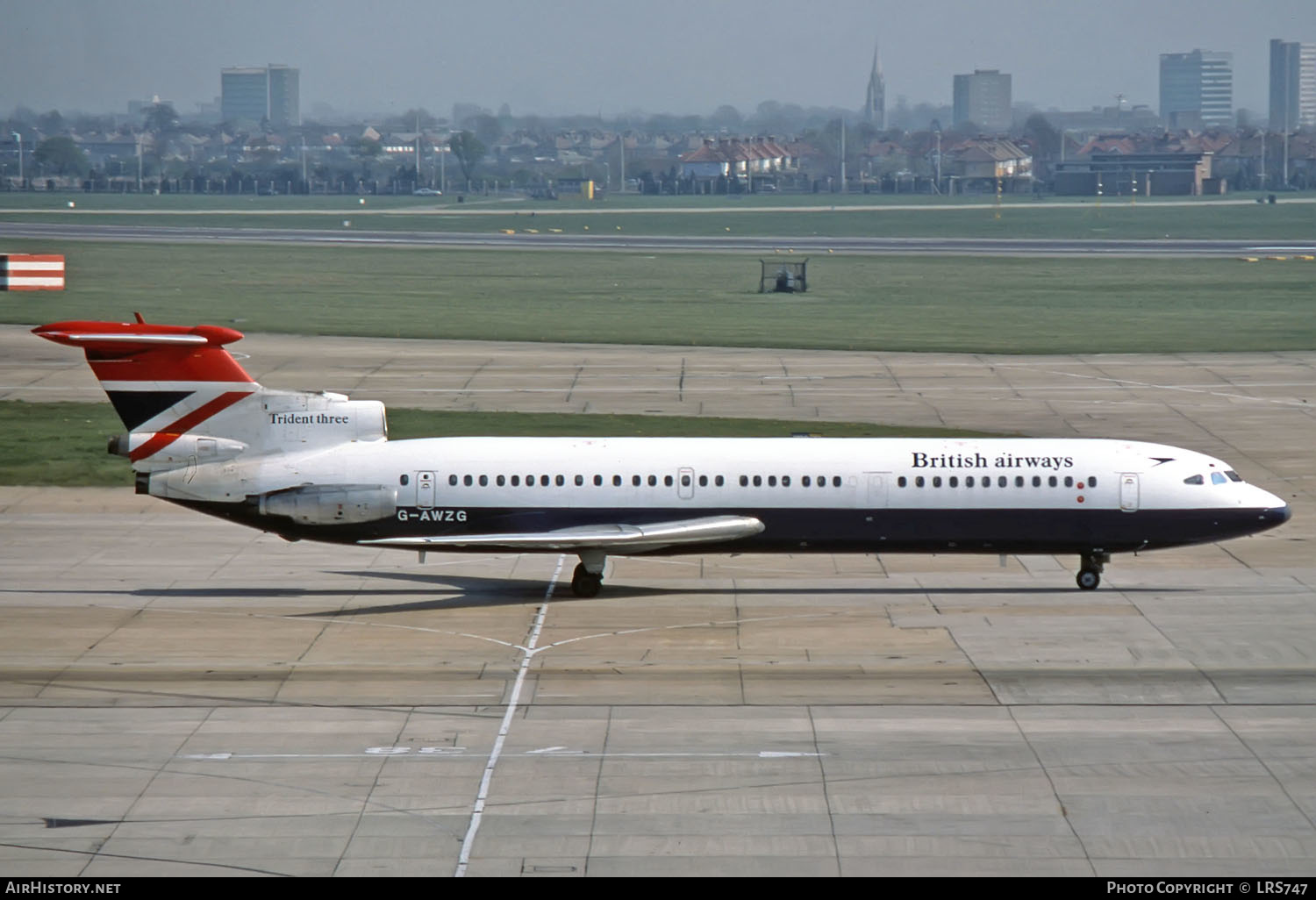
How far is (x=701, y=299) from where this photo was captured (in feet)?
371

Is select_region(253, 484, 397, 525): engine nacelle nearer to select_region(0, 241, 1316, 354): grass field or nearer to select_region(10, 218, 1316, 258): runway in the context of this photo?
select_region(0, 241, 1316, 354): grass field

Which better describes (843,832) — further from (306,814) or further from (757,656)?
(757,656)

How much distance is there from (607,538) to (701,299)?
76.9 metres

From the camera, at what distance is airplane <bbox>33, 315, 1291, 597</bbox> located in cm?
3706

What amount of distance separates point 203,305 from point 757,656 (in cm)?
8094

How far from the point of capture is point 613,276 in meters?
131

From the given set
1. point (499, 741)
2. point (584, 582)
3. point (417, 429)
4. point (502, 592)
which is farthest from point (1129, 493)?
point (417, 429)

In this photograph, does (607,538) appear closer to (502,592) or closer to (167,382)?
(502,592)

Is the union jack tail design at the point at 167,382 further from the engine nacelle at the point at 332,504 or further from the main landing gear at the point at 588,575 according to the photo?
the main landing gear at the point at 588,575

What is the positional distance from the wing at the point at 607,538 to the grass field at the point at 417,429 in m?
20.1

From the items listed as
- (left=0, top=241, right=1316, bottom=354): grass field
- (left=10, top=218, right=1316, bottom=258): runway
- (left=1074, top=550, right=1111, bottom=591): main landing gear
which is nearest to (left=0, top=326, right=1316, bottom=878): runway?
(left=1074, top=550, right=1111, bottom=591): main landing gear

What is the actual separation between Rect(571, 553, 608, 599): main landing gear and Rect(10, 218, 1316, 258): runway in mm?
123097

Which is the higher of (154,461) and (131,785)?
(154,461)

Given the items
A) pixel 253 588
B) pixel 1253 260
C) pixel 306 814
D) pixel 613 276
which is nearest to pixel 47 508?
pixel 253 588
